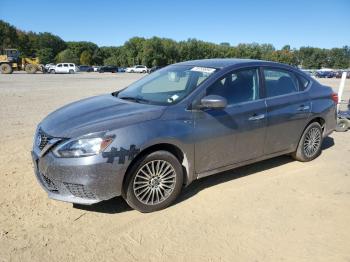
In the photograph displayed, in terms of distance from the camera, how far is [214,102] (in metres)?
4.22

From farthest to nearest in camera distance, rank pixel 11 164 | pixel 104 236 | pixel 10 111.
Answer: pixel 10 111
pixel 11 164
pixel 104 236

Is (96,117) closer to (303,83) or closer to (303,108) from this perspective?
(303,108)

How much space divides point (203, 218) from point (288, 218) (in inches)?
37.6

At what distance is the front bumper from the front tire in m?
0.18

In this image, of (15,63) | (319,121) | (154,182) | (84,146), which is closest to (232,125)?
(154,182)

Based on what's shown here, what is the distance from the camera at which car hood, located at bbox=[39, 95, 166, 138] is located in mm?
3816

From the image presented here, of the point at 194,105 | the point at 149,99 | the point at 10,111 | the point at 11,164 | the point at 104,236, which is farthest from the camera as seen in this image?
the point at 10,111

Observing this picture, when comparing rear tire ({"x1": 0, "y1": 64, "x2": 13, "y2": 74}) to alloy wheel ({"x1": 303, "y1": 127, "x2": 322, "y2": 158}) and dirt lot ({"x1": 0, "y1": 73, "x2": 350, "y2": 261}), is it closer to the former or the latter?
dirt lot ({"x1": 0, "y1": 73, "x2": 350, "y2": 261})

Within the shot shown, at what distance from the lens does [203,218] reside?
4.01 metres

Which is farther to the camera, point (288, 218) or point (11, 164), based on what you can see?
point (11, 164)

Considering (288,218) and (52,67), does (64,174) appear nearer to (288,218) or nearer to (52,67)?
(288,218)

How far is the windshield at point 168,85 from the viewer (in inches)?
180

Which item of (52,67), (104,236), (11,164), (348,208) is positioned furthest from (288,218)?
(52,67)

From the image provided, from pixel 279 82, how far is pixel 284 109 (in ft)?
1.44
